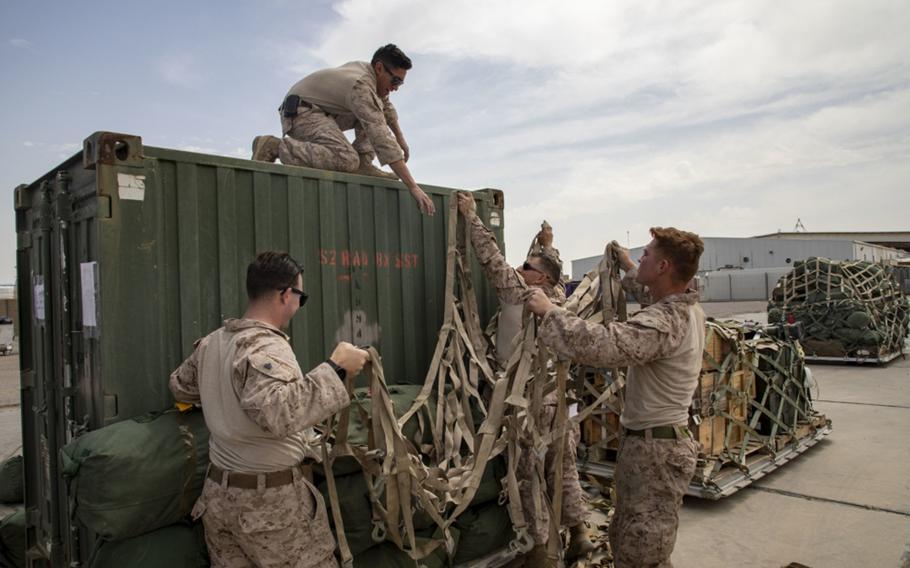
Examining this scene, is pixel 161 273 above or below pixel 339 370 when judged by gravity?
above

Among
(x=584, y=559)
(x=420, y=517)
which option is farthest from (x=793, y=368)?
(x=420, y=517)

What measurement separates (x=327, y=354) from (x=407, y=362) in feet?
2.25

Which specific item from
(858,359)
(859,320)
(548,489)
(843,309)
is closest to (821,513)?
(548,489)

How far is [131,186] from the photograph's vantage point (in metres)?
3.03

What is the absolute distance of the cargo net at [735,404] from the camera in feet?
19.3

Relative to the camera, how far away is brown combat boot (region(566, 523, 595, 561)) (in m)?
4.18

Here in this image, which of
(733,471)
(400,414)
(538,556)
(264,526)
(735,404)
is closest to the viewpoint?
(264,526)

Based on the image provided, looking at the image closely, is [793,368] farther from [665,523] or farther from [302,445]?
[302,445]

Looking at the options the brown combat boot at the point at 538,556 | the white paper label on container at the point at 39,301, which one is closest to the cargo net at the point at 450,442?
the brown combat boot at the point at 538,556

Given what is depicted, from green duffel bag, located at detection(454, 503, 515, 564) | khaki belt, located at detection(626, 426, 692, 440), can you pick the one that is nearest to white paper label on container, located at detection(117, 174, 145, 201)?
green duffel bag, located at detection(454, 503, 515, 564)

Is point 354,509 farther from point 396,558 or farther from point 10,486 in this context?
point 10,486

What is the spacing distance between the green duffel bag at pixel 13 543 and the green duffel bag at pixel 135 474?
6.93 ft

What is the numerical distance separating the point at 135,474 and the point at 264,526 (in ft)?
1.94

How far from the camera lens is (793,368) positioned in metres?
7.23
